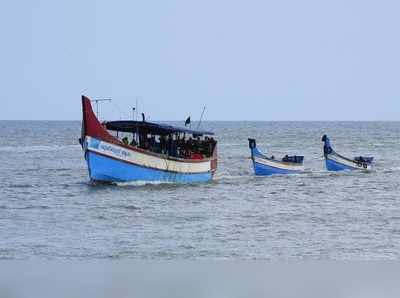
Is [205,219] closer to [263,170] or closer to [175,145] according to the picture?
[175,145]

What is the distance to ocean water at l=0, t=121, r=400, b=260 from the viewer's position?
1803 cm

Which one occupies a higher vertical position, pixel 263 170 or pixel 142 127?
pixel 142 127

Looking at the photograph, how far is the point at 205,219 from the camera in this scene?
A: 24.6 metres

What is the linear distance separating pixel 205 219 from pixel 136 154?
1104 centimetres

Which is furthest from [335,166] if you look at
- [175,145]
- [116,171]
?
[116,171]

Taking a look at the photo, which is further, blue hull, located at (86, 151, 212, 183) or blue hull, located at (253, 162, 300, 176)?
blue hull, located at (253, 162, 300, 176)

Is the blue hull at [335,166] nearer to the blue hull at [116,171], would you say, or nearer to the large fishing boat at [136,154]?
the large fishing boat at [136,154]

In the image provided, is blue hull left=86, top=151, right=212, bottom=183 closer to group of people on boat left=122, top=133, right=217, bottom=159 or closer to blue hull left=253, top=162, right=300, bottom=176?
group of people on boat left=122, top=133, right=217, bottom=159

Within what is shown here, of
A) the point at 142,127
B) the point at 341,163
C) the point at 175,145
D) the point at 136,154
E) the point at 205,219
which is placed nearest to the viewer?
the point at 205,219

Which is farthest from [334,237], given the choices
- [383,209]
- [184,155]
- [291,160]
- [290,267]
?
[291,160]

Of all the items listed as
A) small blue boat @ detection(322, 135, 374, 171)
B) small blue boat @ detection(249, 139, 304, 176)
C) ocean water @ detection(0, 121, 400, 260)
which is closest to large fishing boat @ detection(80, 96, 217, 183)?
ocean water @ detection(0, 121, 400, 260)

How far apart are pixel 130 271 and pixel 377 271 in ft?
7.25

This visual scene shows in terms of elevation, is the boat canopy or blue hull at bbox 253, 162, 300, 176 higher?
the boat canopy

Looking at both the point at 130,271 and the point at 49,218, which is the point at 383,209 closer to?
the point at 49,218
